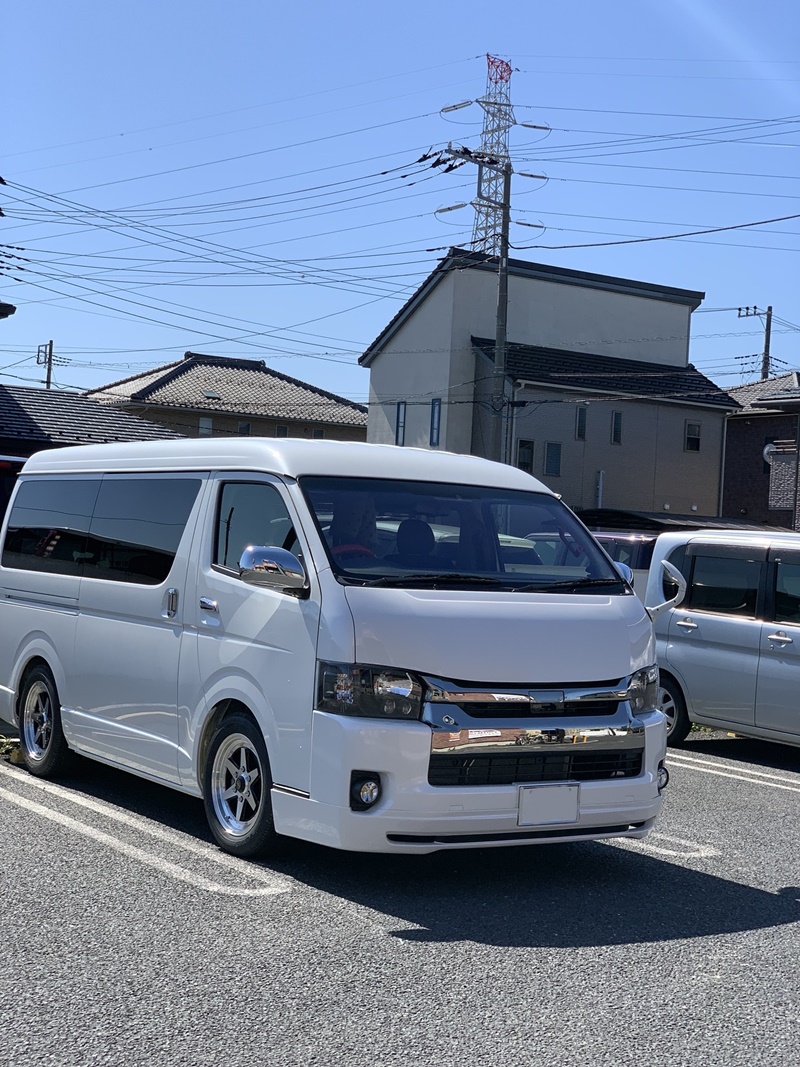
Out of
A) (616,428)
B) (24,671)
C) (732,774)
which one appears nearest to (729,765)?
(732,774)

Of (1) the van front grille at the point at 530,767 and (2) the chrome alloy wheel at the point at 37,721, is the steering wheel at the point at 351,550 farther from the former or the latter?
(2) the chrome alloy wheel at the point at 37,721

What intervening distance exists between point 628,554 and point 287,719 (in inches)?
511

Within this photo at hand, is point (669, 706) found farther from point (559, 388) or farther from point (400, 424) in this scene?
point (400, 424)

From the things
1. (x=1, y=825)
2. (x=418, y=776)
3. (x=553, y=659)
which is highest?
(x=553, y=659)

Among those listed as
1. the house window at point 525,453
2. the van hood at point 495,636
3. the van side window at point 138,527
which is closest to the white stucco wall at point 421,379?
the house window at point 525,453

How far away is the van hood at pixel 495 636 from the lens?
5613mm

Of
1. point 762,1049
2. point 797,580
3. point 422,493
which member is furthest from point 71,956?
point 797,580

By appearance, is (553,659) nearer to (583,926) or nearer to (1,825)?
(583,926)

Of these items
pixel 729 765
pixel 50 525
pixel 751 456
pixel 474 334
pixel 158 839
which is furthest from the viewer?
pixel 751 456

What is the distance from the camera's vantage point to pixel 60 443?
2792 cm

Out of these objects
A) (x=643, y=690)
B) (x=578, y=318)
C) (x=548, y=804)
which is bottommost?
(x=548, y=804)

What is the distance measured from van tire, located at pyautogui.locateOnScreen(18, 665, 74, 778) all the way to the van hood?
3.30 meters

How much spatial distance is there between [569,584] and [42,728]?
3.98 metres

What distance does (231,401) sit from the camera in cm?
6550
